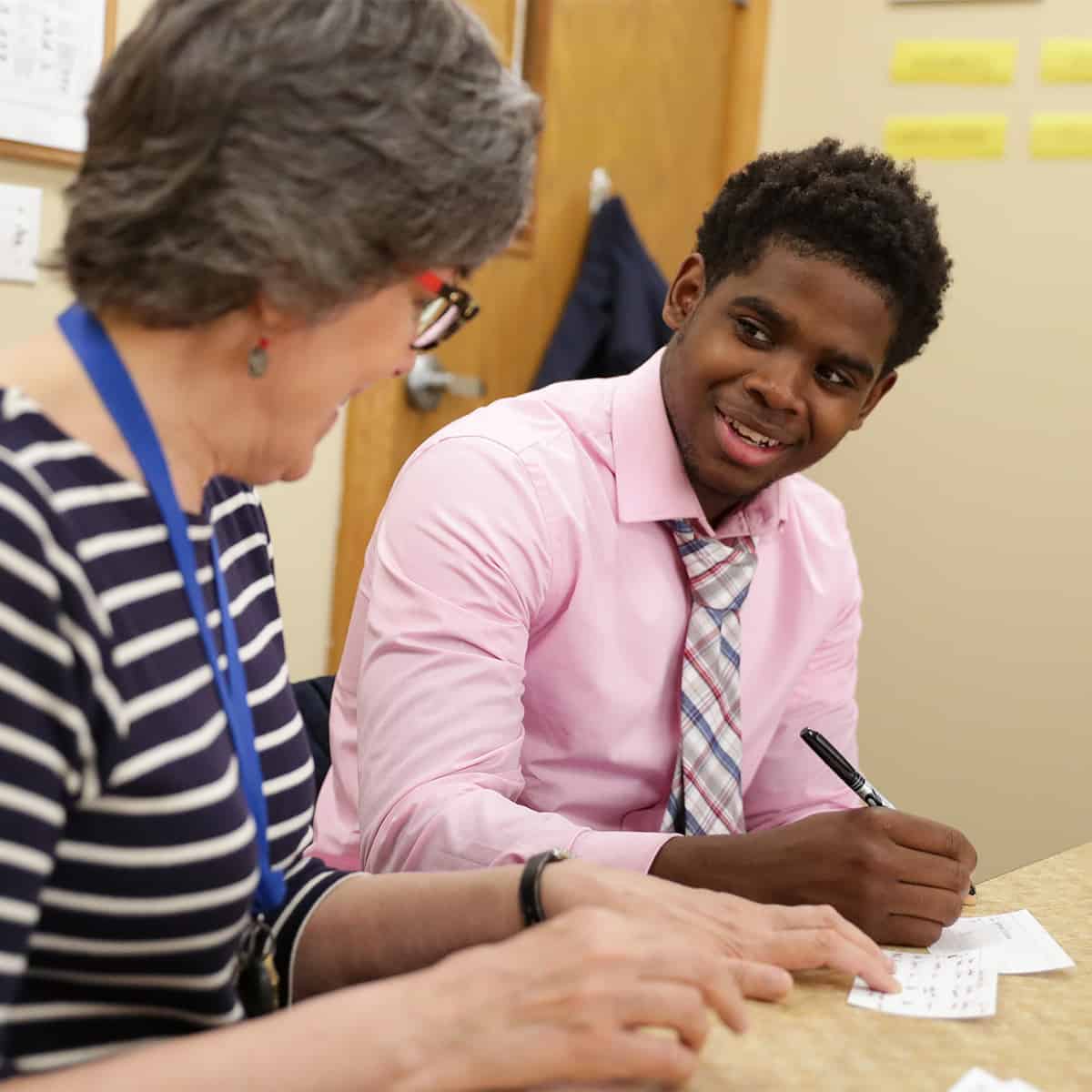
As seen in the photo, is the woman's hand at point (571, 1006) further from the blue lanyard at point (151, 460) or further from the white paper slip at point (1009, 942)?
the white paper slip at point (1009, 942)

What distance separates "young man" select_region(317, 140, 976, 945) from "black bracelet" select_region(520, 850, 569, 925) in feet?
0.53

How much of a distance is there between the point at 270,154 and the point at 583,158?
1.94 metres

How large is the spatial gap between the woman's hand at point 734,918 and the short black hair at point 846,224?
75cm

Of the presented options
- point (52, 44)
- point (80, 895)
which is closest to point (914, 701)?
point (52, 44)

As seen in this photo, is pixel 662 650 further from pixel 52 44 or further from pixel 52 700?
pixel 52 44

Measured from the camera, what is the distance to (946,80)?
9.46 feet

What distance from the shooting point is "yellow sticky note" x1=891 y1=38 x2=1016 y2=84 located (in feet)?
9.25

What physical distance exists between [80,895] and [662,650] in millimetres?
809

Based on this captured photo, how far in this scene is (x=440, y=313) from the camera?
956mm

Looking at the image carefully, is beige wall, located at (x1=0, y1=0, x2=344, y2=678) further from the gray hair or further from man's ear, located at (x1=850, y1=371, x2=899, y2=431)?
the gray hair

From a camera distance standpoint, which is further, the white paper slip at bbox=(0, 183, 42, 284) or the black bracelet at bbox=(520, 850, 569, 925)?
the white paper slip at bbox=(0, 183, 42, 284)

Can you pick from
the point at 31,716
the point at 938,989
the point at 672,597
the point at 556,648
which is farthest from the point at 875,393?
the point at 31,716

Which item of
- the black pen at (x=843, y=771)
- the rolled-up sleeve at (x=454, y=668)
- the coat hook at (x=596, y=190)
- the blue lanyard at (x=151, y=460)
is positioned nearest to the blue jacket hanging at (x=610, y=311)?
the coat hook at (x=596, y=190)

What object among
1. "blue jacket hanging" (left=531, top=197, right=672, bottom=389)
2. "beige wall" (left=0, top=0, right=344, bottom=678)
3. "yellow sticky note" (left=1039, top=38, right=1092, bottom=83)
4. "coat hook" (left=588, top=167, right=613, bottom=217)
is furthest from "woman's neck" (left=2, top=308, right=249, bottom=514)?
"yellow sticky note" (left=1039, top=38, right=1092, bottom=83)
